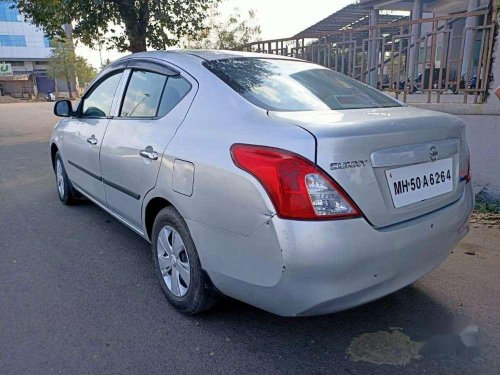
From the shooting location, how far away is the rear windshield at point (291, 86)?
7.48ft

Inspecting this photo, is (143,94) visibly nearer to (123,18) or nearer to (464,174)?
(464,174)

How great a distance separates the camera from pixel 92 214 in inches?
175

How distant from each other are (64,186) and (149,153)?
8.70 ft

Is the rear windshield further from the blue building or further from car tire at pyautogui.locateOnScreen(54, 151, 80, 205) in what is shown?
the blue building

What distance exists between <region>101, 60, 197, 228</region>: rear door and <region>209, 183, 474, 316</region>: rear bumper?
100 cm

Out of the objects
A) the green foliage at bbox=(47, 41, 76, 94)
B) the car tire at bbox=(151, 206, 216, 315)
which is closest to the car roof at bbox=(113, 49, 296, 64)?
the car tire at bbox=(151, 206, 216, 315)

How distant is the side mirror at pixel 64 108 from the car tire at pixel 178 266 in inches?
87.5

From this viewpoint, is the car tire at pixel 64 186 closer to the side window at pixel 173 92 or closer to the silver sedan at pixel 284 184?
the silver sedan at pixel 284 184

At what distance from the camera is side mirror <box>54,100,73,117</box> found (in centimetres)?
414

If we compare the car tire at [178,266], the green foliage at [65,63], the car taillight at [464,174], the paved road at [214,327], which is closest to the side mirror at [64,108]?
the paved road at [214,327]

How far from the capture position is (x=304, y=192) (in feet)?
5.64

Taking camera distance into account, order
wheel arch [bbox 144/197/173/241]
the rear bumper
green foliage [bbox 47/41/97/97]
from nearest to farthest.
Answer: the rear bumper, wheel arch [bbox 144/197/173/241], green foliage [bbox 47/41/97/97]

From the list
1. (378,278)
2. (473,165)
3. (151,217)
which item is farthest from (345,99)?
(473,165)

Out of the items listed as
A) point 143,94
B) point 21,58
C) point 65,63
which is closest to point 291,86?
point 143,94
